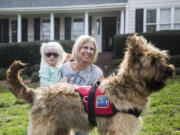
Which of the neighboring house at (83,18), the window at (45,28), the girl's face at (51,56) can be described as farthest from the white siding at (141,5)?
the girl's face at (51,56)

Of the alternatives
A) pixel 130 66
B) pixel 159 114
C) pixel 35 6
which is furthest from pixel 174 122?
pixel 35 6

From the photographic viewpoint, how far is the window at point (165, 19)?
16906 millimetres

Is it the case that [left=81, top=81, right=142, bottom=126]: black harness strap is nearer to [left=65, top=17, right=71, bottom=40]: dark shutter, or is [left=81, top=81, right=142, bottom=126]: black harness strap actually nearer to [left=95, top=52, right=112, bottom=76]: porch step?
[left=95, top=52, right=112, bottom=76]: porch step

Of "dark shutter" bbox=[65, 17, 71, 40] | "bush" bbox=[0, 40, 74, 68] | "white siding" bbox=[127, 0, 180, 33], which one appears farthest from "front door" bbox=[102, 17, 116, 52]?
"bush" bbox=[0, 40, 74, 68]

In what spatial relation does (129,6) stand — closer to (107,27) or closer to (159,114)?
(107,27)

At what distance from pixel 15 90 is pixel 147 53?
216 centimetres

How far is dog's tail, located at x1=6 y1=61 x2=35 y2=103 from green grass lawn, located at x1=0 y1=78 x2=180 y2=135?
264 millimetres

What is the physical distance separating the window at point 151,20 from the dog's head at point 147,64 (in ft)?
49.4

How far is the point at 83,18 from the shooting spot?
20.9 meters

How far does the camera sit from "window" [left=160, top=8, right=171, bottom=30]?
1691cm

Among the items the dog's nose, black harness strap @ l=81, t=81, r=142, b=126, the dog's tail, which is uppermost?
the dog's nose

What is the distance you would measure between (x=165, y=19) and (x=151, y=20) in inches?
43.7

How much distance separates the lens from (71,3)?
1984cm

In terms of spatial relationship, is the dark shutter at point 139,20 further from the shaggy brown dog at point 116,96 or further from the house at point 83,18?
the shaggy brown dog at point 116,96
